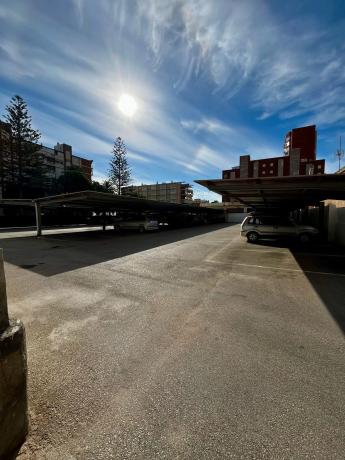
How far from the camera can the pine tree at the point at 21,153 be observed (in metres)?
35.8

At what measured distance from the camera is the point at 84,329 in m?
3.49

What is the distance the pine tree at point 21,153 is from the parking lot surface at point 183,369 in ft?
123

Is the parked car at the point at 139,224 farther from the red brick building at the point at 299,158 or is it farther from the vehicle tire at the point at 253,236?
the red brick building at the point at 299,158

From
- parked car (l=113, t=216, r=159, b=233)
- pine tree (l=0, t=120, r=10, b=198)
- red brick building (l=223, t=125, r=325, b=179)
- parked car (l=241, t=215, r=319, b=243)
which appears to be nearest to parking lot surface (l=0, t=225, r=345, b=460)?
parked car (l=241, t=215, r=319, b=243)

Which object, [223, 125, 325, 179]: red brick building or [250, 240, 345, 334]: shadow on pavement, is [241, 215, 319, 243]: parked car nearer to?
[250, 240, 345, 334]: shadow on pavement

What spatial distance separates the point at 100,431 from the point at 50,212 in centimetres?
3586

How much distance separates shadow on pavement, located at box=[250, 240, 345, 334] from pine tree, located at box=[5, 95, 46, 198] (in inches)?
1580

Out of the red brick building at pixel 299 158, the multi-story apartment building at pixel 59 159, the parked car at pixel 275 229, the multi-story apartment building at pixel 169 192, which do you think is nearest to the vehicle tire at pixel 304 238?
the parked car at pixel 275 229

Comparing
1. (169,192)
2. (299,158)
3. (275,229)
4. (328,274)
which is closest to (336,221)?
(275,229)

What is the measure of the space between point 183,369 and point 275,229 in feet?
39.2

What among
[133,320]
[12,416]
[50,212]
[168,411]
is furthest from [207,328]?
[50,212]

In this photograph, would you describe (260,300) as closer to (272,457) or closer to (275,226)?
(272,457)

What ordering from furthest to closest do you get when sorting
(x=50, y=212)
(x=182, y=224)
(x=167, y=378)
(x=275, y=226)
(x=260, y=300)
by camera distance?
(x=50, y=212)
(x=182, y=224)
(x=275, y=226)
(x=260, y=300)
(x=167, y=378)

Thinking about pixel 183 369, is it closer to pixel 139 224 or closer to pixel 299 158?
pixel 139 224
